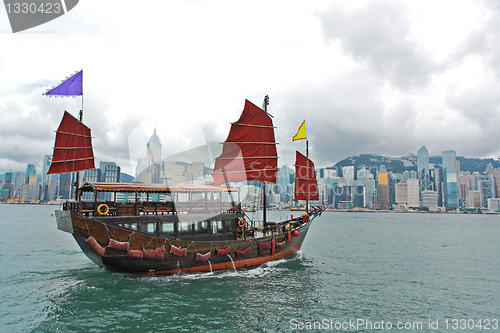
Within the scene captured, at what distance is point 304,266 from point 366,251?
11.9 metres

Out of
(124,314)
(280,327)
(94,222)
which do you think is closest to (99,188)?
(94,222)

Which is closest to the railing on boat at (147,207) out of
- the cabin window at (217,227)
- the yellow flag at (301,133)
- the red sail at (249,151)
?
the cabin window at (217,227)

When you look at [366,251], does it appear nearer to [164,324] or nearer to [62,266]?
[164,324]

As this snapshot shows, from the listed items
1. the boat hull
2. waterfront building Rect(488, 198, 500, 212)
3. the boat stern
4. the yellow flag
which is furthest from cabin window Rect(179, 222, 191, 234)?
waterfront building Rect(488, 198, 500, 212)

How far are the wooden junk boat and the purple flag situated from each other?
143 cm

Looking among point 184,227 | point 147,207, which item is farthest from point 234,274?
point 147,207

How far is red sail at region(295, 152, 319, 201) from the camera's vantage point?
32.7 meters

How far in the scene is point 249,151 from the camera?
2544 cm

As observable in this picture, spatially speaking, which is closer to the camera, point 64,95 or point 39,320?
point 39,320

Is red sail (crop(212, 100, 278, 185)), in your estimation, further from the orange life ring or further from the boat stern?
the boat stern

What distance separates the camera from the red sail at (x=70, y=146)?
1886cm

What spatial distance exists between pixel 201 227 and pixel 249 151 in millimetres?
9456

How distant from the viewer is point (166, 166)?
68.0 feet

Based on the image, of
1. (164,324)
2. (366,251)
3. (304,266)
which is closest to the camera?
(164,324)
